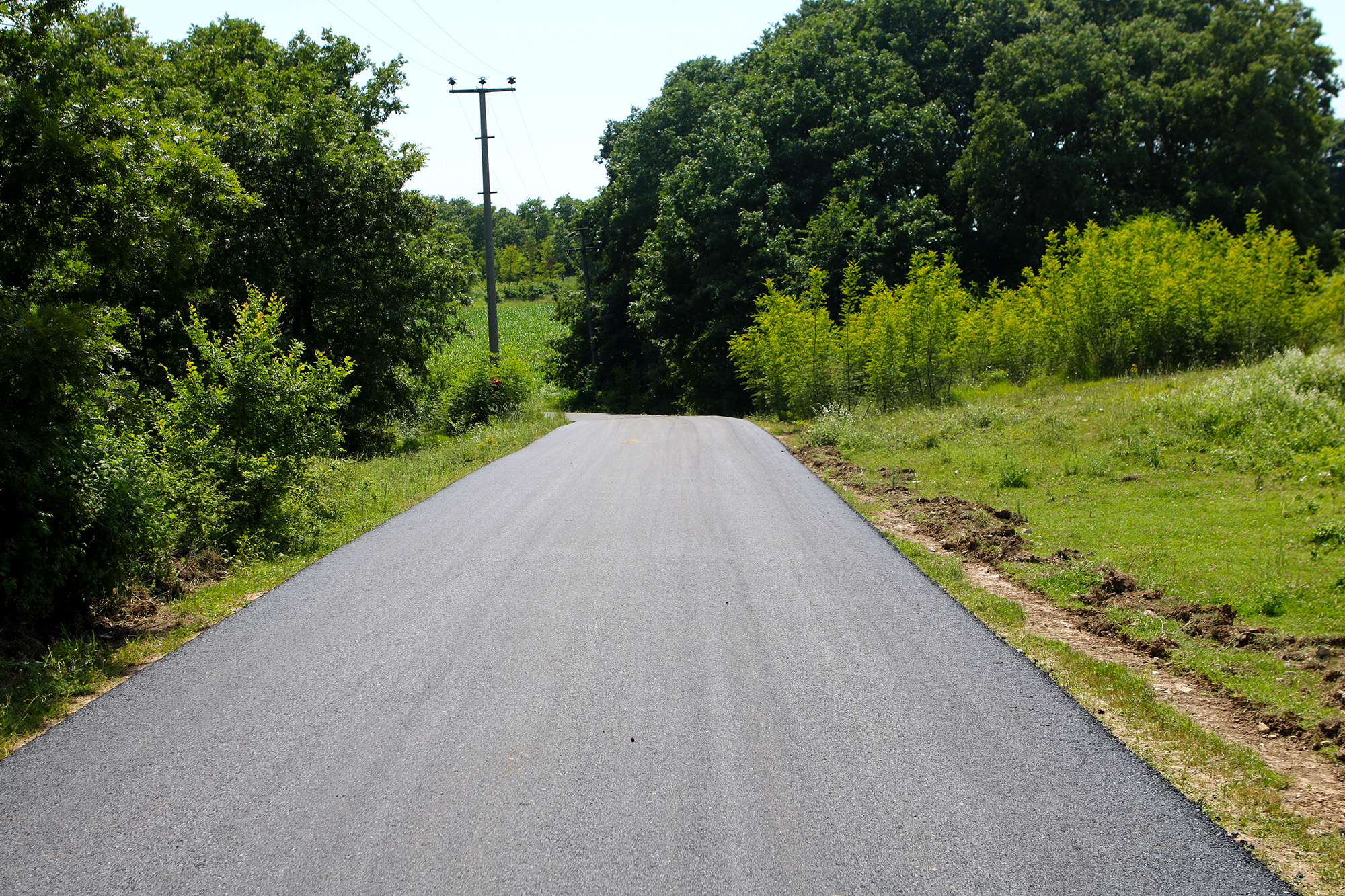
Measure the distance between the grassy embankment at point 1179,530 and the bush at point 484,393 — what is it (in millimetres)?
13229

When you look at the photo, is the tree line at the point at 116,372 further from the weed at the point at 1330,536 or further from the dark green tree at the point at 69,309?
the weed at the point at 1330,536

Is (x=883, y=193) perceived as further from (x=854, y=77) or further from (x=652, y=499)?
(x=652, y=499)

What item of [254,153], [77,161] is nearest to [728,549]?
[77,161]

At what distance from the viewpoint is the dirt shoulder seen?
3611mm

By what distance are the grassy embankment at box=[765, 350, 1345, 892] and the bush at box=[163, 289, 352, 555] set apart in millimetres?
7159

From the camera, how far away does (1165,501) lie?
10359mm

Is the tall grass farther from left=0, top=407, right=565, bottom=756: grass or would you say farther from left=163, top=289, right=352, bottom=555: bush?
left=163, top=289, right=352, bottom=555: bush

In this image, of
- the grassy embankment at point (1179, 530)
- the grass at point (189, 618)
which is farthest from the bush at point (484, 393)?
the grassy embankment at point (1179, 530)

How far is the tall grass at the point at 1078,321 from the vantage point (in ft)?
70.5

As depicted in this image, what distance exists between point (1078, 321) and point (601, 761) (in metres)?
23.3

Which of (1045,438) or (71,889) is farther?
(1045,438)

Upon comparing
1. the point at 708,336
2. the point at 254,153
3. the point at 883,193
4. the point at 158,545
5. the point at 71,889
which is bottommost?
the point at 71,889

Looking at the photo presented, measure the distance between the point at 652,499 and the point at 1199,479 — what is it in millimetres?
7394

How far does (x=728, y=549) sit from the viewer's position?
8.95 metres
